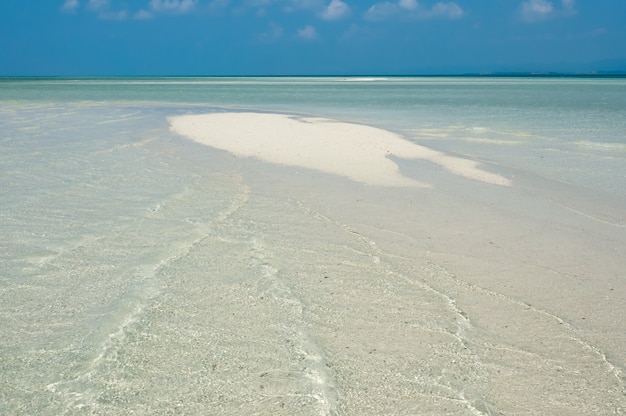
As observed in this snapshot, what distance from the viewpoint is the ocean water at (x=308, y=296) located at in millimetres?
2838

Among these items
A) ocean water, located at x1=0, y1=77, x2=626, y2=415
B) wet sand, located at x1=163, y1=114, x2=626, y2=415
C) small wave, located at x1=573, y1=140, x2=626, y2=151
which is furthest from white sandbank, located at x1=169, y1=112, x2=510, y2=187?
small wave, located at x1=573, y1=140, x2=626, y2=151

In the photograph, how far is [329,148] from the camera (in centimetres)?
1134

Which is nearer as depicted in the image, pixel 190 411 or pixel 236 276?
pixel 190 411

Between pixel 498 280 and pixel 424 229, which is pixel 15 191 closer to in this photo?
pixel 424 229

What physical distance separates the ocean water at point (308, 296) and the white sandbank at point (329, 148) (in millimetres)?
749

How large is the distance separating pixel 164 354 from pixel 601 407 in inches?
93.0

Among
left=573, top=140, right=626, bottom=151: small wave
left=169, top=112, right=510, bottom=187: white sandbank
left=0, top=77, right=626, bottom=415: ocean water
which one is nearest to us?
left=0, top=77, right=626, bottom=415: ocean water

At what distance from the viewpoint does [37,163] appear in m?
9.22

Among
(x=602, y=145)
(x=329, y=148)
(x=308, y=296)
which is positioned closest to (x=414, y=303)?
(x=308, y=296)

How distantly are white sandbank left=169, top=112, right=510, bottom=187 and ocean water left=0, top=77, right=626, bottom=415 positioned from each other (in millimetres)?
749

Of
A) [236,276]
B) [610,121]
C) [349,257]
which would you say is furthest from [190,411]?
[610,121]

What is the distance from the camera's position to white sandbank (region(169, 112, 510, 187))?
8887 millimetres

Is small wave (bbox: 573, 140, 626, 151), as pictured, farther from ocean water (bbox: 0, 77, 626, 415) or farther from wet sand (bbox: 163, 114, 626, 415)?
wet sand (bbox: 163, 114, 626, 415)

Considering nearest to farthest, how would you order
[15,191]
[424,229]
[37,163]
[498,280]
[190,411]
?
[190,411] < [498,280] < [424,229] < [15,191] < [37,163]
